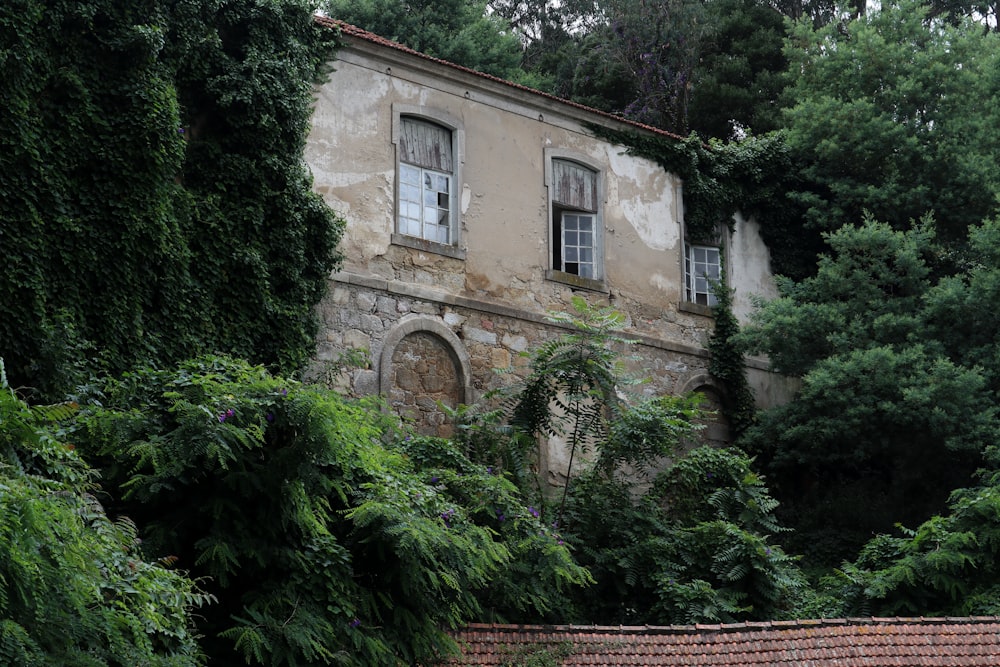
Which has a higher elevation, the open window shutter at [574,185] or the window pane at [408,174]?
the open window shutter at [574,185]

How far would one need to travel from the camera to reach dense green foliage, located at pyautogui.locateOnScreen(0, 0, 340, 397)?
13.7 m

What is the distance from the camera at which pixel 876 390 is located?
62.2ft

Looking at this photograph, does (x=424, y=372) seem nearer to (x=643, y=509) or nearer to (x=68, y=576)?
(x=643, y=509)

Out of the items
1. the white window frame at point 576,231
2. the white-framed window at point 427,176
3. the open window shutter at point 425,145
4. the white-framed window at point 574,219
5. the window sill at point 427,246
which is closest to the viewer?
the window sill at point 427,246

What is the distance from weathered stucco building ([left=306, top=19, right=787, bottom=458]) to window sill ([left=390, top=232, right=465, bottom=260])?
0.03 metres

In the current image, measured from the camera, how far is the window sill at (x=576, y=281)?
1964 centimetres

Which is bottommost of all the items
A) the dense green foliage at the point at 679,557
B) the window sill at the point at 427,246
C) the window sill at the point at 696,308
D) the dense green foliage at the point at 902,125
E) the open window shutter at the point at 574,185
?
the dense green foliage at the point at 679,557

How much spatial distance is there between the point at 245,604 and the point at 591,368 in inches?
255

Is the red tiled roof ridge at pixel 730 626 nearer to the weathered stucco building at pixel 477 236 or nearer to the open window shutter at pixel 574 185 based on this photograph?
the weathered stucco building at pixel 477 236

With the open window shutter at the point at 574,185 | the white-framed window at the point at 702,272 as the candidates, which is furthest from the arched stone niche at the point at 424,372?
the white-framed window at the point at 702,272

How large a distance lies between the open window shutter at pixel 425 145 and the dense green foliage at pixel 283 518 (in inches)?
258

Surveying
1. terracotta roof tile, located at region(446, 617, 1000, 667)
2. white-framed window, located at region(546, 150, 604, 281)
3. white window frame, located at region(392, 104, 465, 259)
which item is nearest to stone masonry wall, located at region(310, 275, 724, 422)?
white window frame, located at region(392, 104, 465, 259)

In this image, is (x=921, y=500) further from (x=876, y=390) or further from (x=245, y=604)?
(x=245, y=604)

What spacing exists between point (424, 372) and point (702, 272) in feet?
19.6
